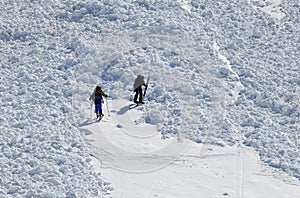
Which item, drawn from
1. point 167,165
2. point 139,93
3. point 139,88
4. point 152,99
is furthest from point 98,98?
point 167,165

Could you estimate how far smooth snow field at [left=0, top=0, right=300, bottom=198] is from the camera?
2138 cm

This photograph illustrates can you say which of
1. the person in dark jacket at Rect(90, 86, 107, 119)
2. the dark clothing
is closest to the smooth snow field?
the dark clothing

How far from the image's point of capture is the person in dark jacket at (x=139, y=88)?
24172mm

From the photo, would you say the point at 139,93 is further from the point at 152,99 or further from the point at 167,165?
the point at 167,165

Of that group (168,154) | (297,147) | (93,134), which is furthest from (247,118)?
(93,134)

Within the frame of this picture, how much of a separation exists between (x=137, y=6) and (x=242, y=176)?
11500mm

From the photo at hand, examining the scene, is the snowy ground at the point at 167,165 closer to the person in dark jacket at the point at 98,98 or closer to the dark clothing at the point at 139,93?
the person in dark jacket at the point at 98,98

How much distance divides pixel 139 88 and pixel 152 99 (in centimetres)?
98

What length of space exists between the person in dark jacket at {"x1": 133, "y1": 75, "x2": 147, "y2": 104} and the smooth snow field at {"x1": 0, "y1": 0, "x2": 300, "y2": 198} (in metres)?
0.29

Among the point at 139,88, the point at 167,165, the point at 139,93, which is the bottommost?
the point at 167,165

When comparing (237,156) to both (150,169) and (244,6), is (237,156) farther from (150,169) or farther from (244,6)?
(244,6)

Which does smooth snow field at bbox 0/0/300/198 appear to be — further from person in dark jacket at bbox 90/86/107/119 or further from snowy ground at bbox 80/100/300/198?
person in dark jacket at bbox 90/86/107/119

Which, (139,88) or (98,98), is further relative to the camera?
(139,88)

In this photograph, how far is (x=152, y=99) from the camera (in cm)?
2508
